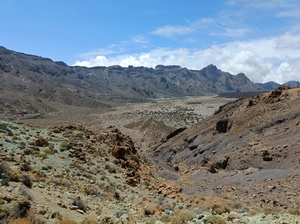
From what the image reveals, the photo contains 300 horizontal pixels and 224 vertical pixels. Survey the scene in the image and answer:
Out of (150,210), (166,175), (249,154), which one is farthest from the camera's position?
(166,175)

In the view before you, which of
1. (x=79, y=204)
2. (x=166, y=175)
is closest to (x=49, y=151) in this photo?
(x=79, y=204)

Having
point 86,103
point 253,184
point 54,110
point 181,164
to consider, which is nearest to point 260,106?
point 181,164

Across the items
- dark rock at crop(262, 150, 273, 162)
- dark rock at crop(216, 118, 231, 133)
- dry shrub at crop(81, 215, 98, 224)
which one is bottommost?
dry shrub at crop(81, 215, 98, 224)

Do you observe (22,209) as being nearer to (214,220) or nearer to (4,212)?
(4,212)

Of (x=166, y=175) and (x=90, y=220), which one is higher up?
(x=90, y=220)

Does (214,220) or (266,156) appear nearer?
(214,220)

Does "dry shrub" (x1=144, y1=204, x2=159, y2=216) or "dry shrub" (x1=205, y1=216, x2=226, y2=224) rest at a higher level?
"dry shrub" (x1=205, y1=216, x2=226, y2=224)

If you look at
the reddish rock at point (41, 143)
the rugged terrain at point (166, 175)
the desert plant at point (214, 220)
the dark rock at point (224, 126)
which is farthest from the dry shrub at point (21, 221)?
the dark rock at point (224, 126)

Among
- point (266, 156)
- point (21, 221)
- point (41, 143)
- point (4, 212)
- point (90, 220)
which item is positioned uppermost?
point (41, 143)

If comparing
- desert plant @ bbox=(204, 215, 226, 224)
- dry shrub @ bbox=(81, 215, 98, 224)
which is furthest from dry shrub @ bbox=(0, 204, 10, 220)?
desert plant @ bbox=(204, 215, 226, 224)

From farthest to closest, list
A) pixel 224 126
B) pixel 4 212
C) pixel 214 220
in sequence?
pixel 224 126 < pixel 214 220 < pixel 4 212

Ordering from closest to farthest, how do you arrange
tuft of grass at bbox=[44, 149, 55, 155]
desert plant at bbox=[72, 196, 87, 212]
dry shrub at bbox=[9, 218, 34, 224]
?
dry shrub at bbox=[9, 218, 34, 224] < desert plant at bbox=[72, 196, 87, 212] < tuft of grass at bbox=[44, 149, 55, 155]

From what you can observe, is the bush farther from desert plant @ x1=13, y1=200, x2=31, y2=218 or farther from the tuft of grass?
the tuft of grass

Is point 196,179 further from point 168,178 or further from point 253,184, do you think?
point 253,184
